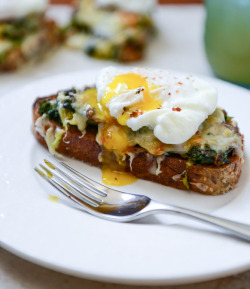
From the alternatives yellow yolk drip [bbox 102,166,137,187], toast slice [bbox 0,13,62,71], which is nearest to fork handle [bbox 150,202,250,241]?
yellow yolk drip [bbox 102,166,137,187]

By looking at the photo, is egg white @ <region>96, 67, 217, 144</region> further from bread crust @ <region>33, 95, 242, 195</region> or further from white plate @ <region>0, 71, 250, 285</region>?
white plate @ <region>0, 71, 250, 285</region>

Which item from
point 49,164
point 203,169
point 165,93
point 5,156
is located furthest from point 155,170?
point 5,156

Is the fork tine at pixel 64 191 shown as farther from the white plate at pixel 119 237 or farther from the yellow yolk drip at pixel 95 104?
the yellow yolk drip at pixel 95 104

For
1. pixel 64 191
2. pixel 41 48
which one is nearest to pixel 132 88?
pixel 64 191

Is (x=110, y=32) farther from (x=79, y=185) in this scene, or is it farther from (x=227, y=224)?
(x=227, y=224)

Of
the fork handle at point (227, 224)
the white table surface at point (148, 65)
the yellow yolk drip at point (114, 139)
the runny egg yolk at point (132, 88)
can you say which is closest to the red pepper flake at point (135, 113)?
the runny egg yolk at point (132, 88)

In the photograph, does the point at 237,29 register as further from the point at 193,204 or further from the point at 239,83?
the point at 193,204
